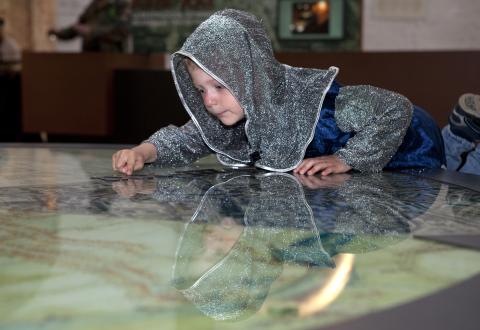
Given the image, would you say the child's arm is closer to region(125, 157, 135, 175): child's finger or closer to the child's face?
region(125, 157, 135, 175): child's finger

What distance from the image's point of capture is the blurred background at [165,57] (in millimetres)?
3525

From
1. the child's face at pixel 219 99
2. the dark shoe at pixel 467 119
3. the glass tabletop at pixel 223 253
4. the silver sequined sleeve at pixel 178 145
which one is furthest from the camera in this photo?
the dark shoe at pixel 467 119

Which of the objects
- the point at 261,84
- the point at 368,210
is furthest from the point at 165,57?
the point at 368,210

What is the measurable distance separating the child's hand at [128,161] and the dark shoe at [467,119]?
2.82 feet

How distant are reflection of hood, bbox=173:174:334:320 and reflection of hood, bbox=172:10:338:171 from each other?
45 centimetres

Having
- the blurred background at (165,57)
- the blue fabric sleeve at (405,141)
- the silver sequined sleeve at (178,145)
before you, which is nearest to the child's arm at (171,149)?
the silver sequined sleeve at (178,145)

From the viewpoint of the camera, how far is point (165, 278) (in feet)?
1.91

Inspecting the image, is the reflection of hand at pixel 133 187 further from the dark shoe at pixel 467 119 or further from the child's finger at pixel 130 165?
the dark shoe at pixel 467 119

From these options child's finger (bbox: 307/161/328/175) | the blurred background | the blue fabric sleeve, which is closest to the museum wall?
the blurred background

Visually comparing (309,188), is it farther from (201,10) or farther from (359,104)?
(201,10)

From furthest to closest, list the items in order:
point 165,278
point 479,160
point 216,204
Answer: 1. point 479,160
2. point 216,204
3. point 165,278

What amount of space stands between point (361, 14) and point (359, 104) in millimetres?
4163

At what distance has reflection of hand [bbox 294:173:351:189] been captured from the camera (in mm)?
1233

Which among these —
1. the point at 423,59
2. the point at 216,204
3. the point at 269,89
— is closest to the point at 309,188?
the point at 216,204
